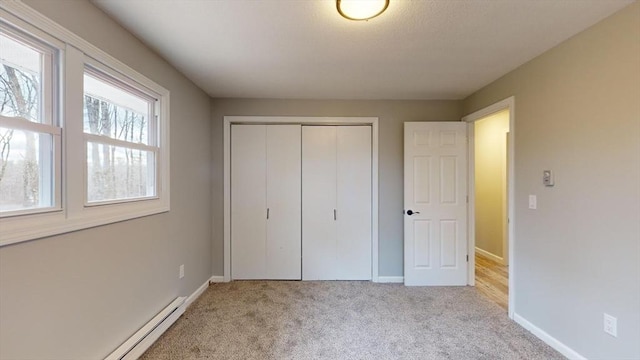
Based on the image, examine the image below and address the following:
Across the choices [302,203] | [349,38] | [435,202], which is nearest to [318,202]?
[302,203]

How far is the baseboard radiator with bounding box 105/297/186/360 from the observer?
1806mm

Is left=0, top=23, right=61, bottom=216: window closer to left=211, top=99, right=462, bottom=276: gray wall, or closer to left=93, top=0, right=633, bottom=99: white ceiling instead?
Result: left=93, top=0, right=633, bottom=99: white ceiling

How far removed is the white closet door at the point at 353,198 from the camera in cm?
355

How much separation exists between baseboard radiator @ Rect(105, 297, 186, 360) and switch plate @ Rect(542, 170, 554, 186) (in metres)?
3.24

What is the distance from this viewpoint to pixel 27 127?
1300 millimetres

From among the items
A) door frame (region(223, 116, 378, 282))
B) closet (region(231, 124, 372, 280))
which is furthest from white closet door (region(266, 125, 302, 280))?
door frame (region(223, 116, 378, 282))

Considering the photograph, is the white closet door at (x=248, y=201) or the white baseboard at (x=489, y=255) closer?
the white closet door at (x=248, y=201)

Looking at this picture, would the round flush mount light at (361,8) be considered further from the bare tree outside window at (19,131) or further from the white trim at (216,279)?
the white trim at (216,279)

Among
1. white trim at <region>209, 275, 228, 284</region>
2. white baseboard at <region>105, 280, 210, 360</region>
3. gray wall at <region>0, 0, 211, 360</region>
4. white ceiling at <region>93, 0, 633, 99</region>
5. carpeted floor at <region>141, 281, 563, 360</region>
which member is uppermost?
white ceiling at <region>93, 0, 633, 99</region>

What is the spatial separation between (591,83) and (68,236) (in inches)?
131

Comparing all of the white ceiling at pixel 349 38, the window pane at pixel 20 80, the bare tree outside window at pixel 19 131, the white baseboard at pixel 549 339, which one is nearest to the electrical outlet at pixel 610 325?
the white baseboard at pixel 549 339

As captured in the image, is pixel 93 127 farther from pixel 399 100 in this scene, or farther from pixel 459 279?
pixel 459 279

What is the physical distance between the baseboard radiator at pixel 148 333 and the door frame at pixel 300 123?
1.05 meters

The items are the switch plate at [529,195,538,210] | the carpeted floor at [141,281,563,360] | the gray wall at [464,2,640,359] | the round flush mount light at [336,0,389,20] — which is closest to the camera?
the round flush mount light at [336,0,389,20]
